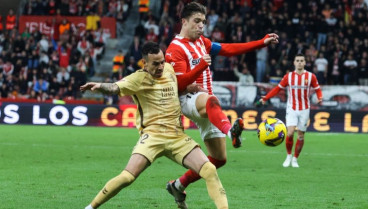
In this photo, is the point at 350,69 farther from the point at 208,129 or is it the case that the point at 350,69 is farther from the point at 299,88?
the point at 208,129

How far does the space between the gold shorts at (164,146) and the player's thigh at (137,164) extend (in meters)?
0.07

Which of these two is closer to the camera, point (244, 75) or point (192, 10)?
point (192, 10)

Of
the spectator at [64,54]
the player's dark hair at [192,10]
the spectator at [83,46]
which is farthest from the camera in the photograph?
the spectator at [83,46]

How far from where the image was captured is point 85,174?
12.3 m

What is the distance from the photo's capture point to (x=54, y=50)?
98.8 ft

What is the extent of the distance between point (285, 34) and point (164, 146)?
2011 centimetres

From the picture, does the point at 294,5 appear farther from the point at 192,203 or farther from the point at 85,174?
the point at 192,203

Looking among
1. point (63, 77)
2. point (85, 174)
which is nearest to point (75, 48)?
point (63, 77)

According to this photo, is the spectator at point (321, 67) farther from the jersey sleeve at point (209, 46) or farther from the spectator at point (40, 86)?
the jersey sleeve at point (209, 46)

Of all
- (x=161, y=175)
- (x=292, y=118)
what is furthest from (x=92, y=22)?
(x=161, y=175)

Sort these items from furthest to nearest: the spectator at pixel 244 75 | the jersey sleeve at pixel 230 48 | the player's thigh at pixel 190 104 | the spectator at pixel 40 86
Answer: the spectator at pixel 40 86
the spectator at pixel 244 75
the jersey sleeve at pixel 230 48
the player's thigh at pixel 190 104

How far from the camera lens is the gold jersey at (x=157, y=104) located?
310 inches

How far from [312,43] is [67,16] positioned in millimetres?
10406

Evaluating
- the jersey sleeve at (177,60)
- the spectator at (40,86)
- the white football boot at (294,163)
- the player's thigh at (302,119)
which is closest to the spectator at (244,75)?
the spectator at (40,86)
